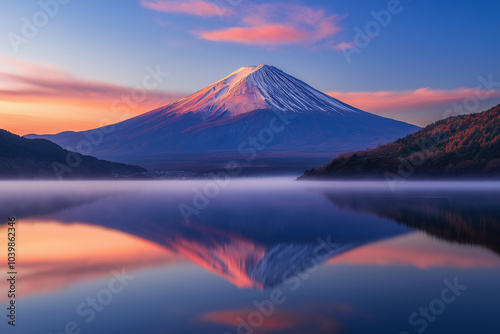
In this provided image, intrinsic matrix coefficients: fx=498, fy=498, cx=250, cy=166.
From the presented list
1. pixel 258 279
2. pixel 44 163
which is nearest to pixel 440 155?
pixel 258 279

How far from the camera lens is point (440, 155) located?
64125 millimetres

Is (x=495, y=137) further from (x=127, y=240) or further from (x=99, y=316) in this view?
(x=99, y=316)

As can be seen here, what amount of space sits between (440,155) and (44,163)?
92.0 meters

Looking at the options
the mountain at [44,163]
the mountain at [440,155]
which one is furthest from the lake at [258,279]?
the mountain at [44,163]

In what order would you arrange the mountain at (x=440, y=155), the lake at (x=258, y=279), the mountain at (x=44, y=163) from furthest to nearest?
1. the mountain at (x=44, y=163)
2. the mountain at (x=440, y=155)
3. the lake at (x=258, y=279)

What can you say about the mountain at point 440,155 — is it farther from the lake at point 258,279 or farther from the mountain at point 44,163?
the mountain at point 44,163

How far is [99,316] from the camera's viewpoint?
7043 mm

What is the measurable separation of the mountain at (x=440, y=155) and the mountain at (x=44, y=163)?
70398mm

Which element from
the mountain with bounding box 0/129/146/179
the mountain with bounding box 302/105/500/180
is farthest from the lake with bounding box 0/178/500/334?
the mountain with bounding box 0/129/146/179

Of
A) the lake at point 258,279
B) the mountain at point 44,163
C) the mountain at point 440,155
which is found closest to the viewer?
the lake at point 258,279

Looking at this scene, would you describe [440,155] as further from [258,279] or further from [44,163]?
[44,163]

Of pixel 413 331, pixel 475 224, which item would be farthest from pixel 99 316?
pixel 475 224

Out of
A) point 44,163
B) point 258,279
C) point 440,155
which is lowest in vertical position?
point 258,279

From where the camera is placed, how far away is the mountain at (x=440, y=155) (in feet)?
196
